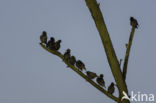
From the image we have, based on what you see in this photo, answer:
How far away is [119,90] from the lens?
3252mm

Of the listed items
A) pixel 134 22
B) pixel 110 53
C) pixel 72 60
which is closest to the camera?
pixel 110 53

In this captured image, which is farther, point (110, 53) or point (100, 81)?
point (100, 81)

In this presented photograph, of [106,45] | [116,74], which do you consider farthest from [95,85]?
[106,45]

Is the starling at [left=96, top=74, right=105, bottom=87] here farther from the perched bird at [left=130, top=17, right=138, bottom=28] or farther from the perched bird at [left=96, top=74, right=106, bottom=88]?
the perched bird at [left=130, top=17, right=138, bottom=28]

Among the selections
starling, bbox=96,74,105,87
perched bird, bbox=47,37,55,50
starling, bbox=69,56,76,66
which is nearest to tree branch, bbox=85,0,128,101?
starling, bbox=96,74,105,87

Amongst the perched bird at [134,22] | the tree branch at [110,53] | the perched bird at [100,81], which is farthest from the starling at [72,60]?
the perched bird at [134,22]

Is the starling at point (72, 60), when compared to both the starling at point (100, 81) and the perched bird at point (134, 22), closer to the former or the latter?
the starling at point (100, 81)

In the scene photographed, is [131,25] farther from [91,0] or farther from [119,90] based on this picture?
[119,90]

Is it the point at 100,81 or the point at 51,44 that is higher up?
the point at 51,44

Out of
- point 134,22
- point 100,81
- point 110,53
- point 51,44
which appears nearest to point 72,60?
point 51,44

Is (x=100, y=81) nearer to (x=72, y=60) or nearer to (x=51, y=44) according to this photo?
(x=72, y=60)

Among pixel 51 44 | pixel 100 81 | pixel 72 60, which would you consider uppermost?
pixel 51 44

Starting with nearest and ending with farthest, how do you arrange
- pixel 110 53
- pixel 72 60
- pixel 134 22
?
pixel 110 53 < pixel 134 22 < pixel 72 60

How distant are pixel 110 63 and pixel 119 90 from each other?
377 millimetres
